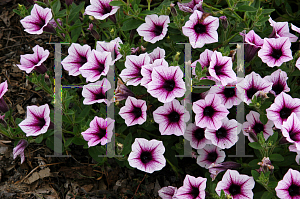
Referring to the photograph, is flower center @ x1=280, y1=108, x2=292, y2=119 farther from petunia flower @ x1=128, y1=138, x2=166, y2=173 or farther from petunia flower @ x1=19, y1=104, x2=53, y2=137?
petunia flower @ x1=19, y1=104, x2=53, y2=137

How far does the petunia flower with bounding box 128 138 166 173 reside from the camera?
234cm

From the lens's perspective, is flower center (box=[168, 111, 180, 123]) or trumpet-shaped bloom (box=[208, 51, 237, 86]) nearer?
trumpet-shaped bloom (box=[208, 51, 237, 86])

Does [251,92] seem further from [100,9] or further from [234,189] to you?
[100,9]

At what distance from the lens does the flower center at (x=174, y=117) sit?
8.16ft

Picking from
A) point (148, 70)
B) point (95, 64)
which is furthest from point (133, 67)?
point (95, 64)

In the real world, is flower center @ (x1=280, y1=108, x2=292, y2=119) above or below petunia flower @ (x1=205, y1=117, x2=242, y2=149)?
above

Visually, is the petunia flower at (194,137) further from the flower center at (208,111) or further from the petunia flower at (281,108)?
the petunia flower at (281,108)

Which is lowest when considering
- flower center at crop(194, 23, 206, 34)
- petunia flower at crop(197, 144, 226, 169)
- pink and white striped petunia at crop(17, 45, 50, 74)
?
A: petunia flower at crop(197, 144, 226, 169)

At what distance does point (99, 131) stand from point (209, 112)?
969 mm

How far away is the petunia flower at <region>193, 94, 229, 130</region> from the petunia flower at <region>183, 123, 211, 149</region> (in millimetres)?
301

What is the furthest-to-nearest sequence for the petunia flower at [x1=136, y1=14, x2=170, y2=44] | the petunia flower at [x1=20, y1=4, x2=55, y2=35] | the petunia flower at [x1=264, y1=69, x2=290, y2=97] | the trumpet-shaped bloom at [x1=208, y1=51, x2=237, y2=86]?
the petunia flower at [x1=20, y1=4, x2=55, y2=35] → the petunia flower at [x1=136, y1=14, x2=170, y2=44] → the petunia flower at [x1=264, y1=69, x2=290, y2=97] → the trumpet-shaped bloom at [x1=208, y1=51, x2=237, y2=86]

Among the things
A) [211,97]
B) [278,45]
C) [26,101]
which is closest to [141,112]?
[211,97]

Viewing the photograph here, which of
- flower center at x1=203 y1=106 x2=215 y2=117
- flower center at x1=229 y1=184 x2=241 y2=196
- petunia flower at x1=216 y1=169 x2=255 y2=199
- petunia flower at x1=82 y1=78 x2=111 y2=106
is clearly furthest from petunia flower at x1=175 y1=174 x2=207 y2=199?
petunia flower at x1=82 y1=78 x2=111 y2=106

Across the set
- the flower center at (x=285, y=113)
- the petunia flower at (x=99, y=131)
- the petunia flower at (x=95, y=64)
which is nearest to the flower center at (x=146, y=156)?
the petunia flower at (x=99, y=131)
